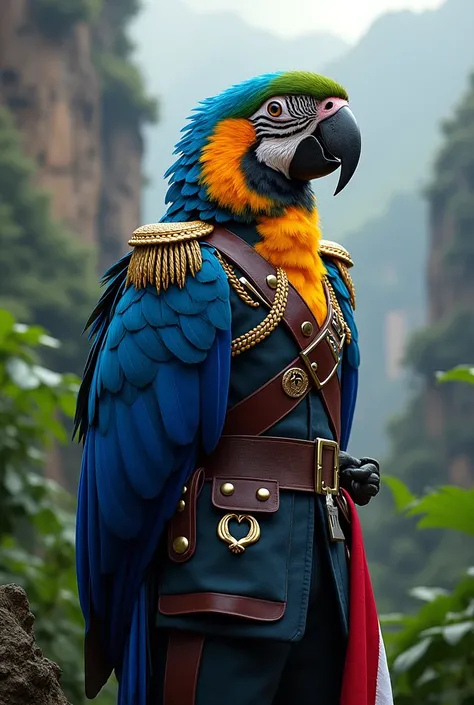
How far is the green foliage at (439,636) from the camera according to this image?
→ 10.5ft

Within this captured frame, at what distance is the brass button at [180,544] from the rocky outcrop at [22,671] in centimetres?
31

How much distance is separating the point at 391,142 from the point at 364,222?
286 inches

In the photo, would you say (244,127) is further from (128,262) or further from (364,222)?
(364,222)

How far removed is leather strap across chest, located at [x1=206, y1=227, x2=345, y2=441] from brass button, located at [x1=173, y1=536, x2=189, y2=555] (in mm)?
224

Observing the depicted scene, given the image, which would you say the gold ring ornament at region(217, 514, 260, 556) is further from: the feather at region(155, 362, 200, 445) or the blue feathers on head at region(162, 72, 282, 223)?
the blue feathers on head at region(162, 72, 282, 223)

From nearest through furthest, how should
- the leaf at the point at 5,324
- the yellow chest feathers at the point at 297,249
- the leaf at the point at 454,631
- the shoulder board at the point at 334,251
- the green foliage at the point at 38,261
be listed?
the yellow chest feathers at the point at 297,249, the shoulder board at the point at 334,251, the leaf at the point at 454,631, the leaf at the point at 5,324, the green foliage at the point at 38,261

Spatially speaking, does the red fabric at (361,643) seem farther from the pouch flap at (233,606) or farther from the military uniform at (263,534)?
the pouch flap at (233,606)

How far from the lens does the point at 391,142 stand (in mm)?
57344

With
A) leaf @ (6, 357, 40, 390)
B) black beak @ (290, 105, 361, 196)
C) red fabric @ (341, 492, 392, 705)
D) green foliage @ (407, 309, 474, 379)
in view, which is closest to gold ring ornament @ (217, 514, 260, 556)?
red fabric @ (341, 492, 392, 705)

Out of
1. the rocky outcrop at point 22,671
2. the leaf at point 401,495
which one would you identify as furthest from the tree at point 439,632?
the rocky outcrop at point 22,671

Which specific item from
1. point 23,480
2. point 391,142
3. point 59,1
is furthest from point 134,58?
point 391,142

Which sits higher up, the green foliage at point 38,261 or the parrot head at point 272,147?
the green foliage at point 38,261

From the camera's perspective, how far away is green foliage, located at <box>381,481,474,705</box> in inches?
125

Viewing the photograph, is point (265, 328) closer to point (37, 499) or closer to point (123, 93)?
point (37, 499)
